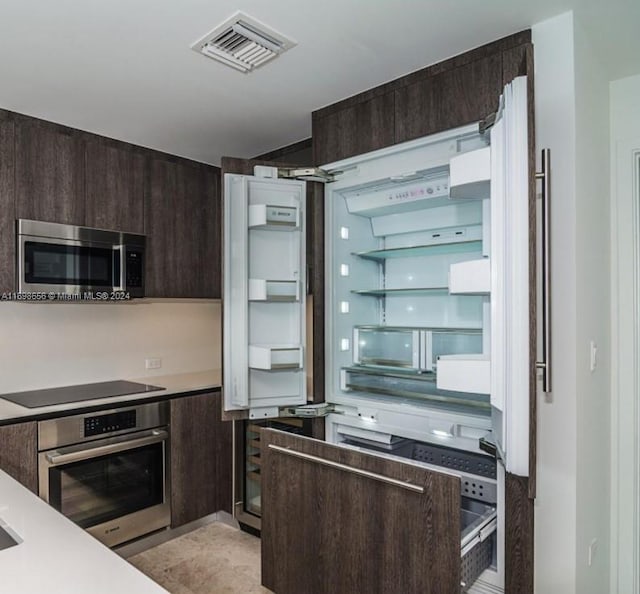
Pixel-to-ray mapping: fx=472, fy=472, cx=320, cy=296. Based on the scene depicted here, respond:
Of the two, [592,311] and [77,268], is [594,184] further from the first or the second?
[77,268]

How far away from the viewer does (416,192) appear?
2.18 meters

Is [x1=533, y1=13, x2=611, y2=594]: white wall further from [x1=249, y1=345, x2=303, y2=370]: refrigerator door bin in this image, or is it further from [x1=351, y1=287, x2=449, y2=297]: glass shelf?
[x1=249, y1=345, x2=303, y2=370]: refrigerator door bin

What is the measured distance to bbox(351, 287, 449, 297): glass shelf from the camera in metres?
2.18

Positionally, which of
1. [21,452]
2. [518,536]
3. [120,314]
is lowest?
[518,536]

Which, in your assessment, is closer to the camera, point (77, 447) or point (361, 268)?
point (77, 447)

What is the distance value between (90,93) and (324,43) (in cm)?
118

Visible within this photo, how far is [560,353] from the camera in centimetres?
164

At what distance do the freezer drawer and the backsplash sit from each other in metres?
1.61

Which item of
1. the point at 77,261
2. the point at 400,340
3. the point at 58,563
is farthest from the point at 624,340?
the point at 77,261

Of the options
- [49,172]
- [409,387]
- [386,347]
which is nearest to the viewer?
[409,387]

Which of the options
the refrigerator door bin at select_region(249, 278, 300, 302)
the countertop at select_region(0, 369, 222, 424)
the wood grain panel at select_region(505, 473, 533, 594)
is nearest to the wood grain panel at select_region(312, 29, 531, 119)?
the refrigerator door bin at select_region(249, 278, 300, 302)

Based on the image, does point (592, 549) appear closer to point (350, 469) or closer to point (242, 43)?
point (350, 469)

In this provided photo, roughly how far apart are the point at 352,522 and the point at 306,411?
0.78 m

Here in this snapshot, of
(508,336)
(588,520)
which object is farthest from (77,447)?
(588,520)
